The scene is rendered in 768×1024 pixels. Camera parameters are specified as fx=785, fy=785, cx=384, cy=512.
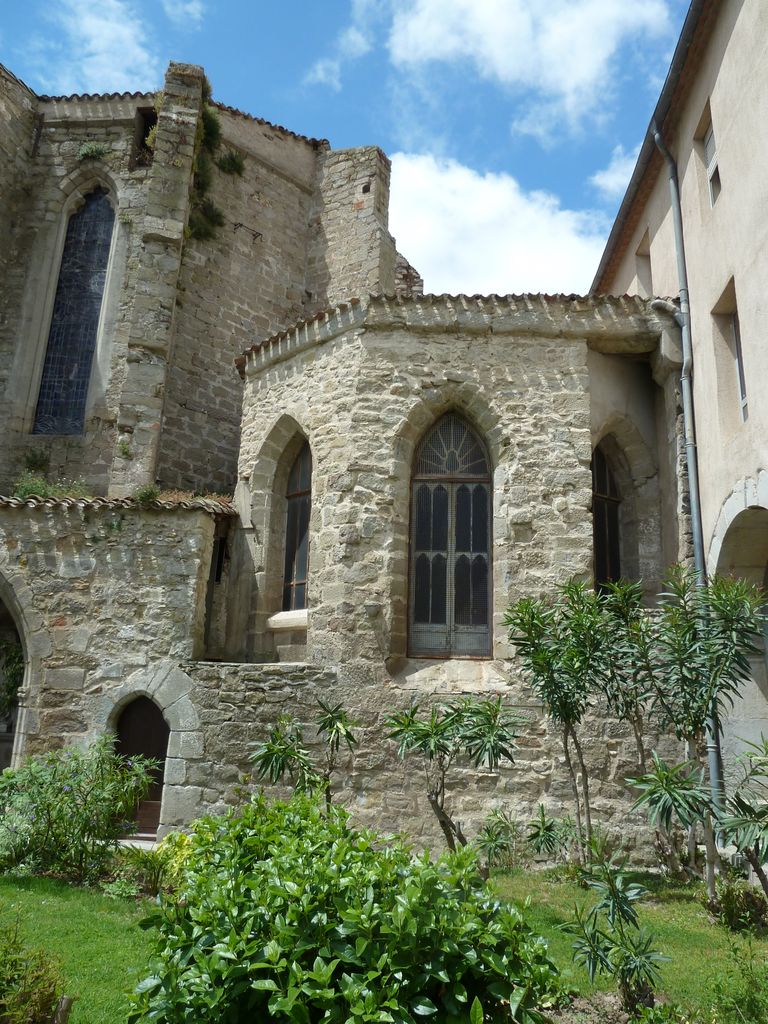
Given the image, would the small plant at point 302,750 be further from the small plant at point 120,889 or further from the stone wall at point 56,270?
the stone wall at point 56,270

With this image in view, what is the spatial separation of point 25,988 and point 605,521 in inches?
324

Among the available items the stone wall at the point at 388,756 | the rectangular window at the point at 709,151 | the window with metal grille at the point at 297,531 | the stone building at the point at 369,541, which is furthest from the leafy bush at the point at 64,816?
the rectangular window at the point at 709,151

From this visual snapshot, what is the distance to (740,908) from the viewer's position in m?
6.32

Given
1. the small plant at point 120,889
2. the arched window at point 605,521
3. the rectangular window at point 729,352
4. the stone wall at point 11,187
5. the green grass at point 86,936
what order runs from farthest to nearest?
the stone wall at point 11,187, the arched window at point 605,521, the rectangular window at point 729,352, the small plant at point 120,889, the green grass at point 86,936

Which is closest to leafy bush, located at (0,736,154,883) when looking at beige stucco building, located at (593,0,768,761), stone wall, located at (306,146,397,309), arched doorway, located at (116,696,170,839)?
arched doorway, located at (116,696,170,839)

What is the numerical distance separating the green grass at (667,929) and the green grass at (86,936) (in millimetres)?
2427

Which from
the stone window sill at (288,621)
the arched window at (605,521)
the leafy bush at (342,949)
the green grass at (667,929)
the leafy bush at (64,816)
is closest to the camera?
the leafy bush at (342,949)

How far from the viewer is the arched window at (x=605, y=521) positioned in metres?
10.1

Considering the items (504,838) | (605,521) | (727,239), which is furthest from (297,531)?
(727,239)

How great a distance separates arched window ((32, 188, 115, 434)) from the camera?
1403 centimetres

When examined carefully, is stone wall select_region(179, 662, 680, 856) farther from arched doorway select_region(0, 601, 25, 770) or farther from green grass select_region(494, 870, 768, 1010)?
arched doorway select_region(0, 601, 25, 770)

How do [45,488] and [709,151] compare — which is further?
[45,488]

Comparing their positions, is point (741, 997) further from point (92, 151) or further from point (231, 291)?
point (92, 151)

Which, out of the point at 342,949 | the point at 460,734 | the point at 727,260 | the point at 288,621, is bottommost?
the point at 342,949
